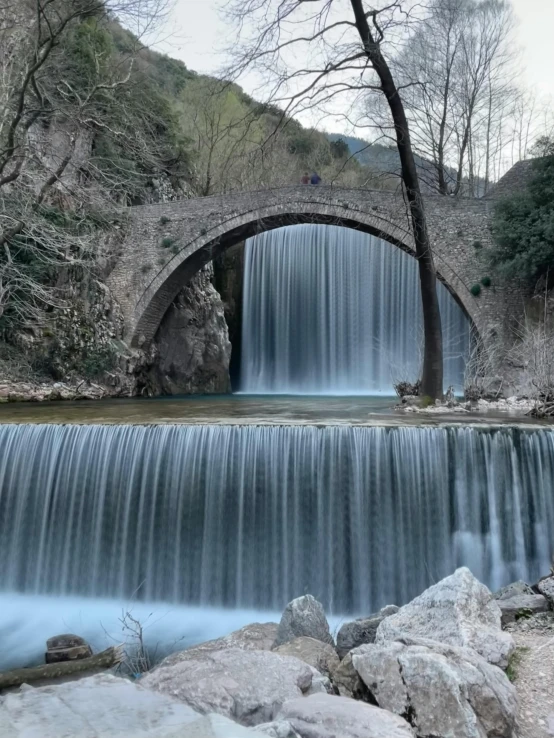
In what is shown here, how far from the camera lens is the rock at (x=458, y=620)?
286 cm

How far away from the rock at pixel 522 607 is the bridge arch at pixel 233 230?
10368 mm

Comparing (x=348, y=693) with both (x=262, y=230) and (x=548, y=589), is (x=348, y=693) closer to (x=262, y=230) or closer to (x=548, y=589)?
(x=548, y=589)

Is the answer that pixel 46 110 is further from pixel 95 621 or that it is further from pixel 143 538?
pixel 95 621

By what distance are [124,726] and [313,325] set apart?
1661cm

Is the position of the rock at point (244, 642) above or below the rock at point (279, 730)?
below

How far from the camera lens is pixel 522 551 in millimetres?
5938

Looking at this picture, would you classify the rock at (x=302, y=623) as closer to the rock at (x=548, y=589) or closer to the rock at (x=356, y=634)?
the rock at (x=356, y=634)

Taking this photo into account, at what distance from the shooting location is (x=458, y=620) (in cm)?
300

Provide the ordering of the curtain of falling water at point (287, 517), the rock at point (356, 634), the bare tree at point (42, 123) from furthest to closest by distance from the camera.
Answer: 1. the bare tree at point (42, 123)
2. the curtain of falling water at point (287, 517)
3. the rock at point (356, 634)

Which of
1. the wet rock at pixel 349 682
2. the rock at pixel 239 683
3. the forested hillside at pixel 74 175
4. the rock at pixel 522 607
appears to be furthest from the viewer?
the forested hillside at pixel 74 175

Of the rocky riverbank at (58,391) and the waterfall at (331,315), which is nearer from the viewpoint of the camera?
the rocky riverbank at (58,391)

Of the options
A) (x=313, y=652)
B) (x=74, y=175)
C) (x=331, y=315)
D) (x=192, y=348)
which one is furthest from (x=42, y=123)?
(x=313, y=652)

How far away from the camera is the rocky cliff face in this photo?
18125 mm

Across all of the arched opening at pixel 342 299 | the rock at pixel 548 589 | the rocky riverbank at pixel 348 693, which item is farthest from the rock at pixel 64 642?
the arched opening at pixel 342 299
